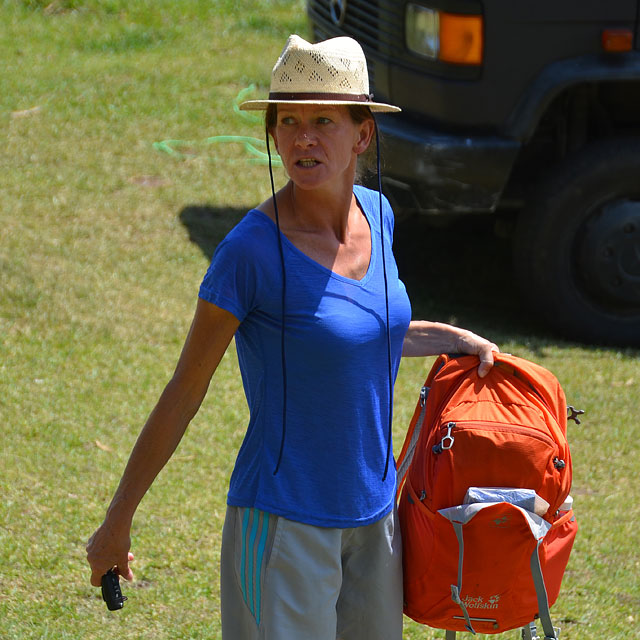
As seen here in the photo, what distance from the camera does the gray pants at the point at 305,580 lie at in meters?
2.27

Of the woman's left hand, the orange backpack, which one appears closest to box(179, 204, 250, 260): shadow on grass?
the woman's left hand

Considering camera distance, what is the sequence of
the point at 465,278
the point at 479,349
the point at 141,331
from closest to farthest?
the point at 479,349 < the point at 141,331 < the point at 465,278

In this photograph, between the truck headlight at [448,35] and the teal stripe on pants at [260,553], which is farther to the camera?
the truck headlight at [448,35]

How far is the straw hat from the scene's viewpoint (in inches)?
88.6

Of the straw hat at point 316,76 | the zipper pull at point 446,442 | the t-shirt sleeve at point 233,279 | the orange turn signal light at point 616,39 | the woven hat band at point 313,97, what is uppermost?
the straw hat at point 316,76

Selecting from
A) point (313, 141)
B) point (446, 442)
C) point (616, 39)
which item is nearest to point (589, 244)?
point (616, 39)

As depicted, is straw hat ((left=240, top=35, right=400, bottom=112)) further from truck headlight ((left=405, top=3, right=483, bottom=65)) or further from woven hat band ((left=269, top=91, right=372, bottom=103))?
truck headlight ((left=405, top=3, right=483, bottom=65))

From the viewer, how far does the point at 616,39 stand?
18.0 ft

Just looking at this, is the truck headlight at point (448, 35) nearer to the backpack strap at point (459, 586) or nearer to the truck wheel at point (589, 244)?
the truck wheel at point (589, 244)

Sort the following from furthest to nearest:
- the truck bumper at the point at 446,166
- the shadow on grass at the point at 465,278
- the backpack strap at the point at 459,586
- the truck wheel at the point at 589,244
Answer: the shadow on grass at the point at 465,278 < the truck wheel at the point at 589,244 < the truck bumper at the point at 446,166 < the backpack strap at the point at 459,586

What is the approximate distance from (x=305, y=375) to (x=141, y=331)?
369 centimetres

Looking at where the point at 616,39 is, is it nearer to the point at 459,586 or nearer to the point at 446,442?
the point at 446,442

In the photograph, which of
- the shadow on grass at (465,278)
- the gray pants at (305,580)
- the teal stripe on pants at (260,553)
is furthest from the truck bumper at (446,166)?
the teal stripe on pants at (260,553)

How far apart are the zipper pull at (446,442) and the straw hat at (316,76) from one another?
2.53 ft
